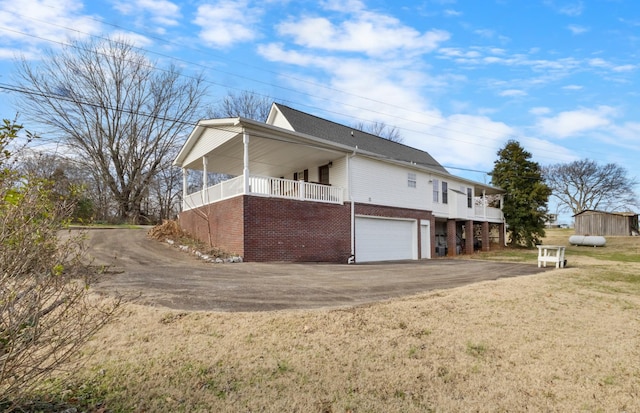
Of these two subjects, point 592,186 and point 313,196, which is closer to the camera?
point 313,196

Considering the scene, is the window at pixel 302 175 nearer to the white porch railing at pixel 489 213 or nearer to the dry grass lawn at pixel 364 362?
the white porch railing at pixel 489 213

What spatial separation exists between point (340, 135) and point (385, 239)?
6000 mm

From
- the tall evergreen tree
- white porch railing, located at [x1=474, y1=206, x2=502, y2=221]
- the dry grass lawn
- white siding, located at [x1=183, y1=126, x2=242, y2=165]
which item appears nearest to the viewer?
the dry grass lawn

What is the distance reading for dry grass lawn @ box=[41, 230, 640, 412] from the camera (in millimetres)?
3045

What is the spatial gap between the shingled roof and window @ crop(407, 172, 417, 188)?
913 millimetres

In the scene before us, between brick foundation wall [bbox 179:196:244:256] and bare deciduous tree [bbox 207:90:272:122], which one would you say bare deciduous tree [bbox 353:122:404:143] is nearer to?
bare deciduous tree [bbox 207:90:272:122]

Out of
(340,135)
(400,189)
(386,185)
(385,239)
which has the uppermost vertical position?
(340,135)

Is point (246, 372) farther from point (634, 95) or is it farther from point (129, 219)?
point (129, 219)

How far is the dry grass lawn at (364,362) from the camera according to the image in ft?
9.99

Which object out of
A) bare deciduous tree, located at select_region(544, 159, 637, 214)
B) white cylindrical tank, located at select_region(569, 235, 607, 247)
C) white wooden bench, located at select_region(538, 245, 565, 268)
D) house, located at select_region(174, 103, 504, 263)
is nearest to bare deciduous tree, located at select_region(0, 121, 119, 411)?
house, located at select_region(174, 103, 504, 263)

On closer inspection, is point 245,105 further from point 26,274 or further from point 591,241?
point 26,274

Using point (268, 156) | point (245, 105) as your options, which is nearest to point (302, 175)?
point (268, 156)

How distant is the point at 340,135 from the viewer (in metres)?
18.6

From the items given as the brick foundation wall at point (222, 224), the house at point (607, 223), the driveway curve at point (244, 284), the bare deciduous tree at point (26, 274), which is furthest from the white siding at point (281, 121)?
the house at point (607, 223)
